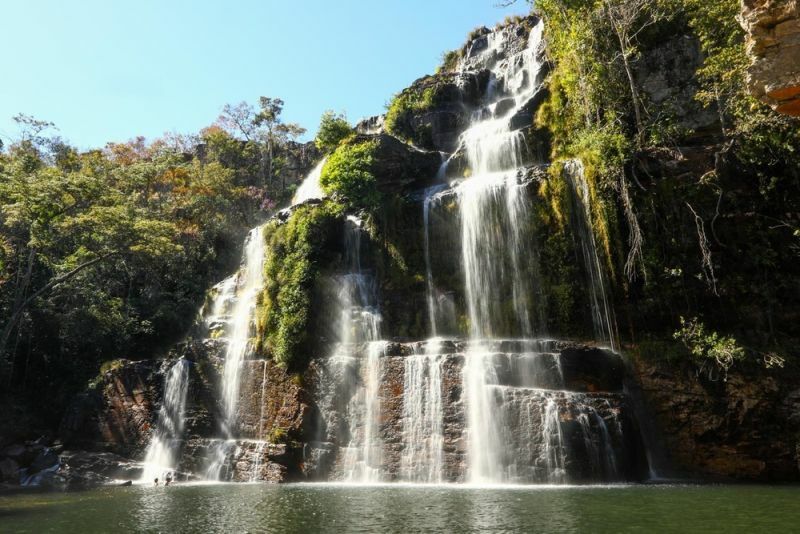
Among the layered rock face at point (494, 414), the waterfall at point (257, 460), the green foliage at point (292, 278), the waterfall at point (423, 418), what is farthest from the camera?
the green foliage at point (292, 278)

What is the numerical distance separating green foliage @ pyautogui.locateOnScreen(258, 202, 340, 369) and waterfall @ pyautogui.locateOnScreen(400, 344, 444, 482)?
467 cm

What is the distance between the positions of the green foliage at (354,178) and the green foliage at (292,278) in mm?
796

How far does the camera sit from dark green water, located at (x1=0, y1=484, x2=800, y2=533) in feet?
28.3

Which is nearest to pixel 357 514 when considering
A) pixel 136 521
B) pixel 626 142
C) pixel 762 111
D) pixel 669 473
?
pixel 136 521

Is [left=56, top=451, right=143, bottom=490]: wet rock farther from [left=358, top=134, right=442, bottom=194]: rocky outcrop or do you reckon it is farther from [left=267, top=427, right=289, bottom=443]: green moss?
[left=358, top=134, right=442, bottom=194]: rocky outcrop

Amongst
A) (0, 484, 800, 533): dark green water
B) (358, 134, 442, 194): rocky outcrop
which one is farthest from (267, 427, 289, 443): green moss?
(358, 134, 442, 194): rocky outcrop

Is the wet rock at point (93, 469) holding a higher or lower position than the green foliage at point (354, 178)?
lower

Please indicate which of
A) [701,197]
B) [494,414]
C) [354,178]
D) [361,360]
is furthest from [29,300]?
[701,197]

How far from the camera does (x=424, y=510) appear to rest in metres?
10.3

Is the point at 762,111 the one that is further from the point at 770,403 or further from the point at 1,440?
the point at 1,440

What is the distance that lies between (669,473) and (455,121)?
19.5 meters

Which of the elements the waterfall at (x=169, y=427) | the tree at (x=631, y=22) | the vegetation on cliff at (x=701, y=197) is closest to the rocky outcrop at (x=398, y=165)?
the vegetation on cliff at (x=701, y=197)

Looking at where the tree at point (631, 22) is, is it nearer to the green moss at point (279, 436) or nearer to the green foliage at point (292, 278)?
the green foliage at point (292, 278)

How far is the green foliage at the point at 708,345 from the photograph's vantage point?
15.0 metres
